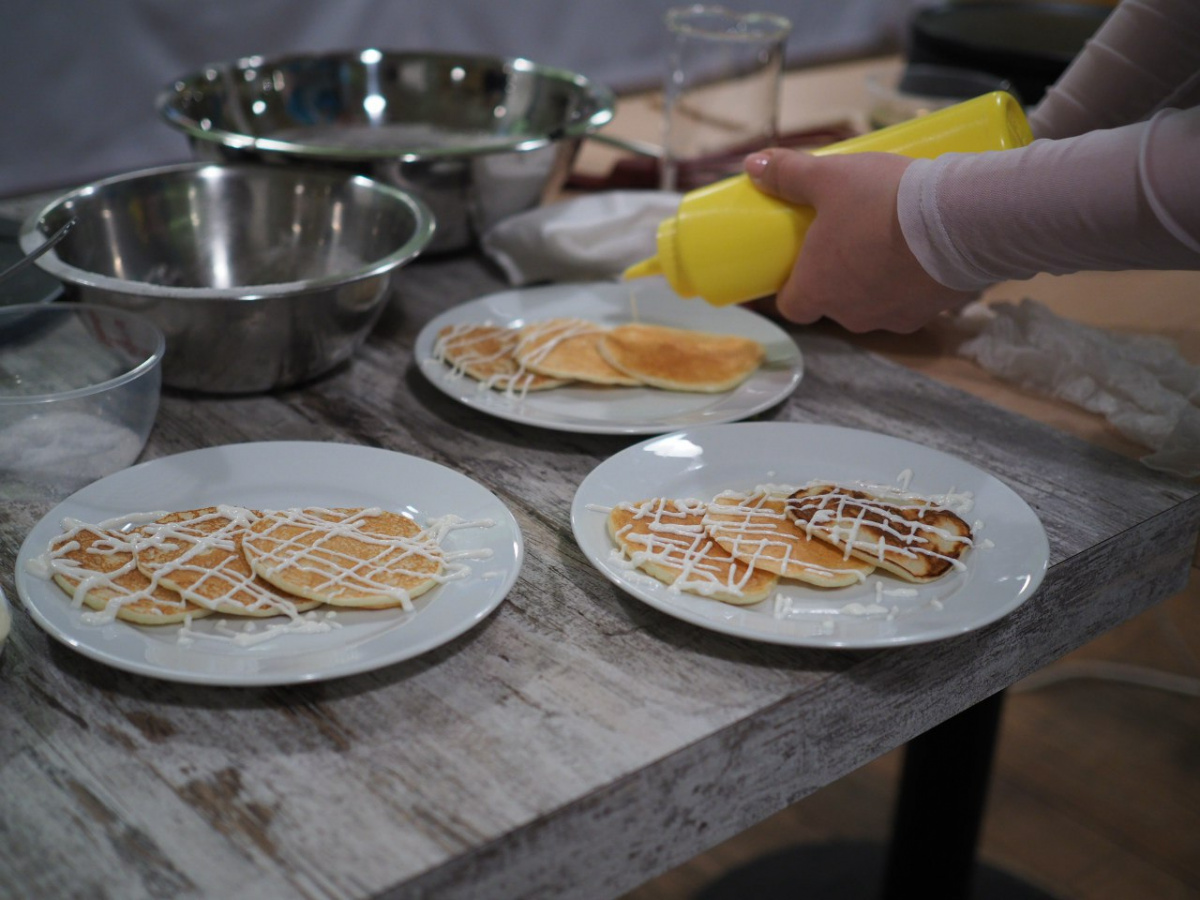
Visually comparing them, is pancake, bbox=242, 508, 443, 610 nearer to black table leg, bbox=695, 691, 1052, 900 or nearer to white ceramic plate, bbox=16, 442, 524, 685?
white ceramic plate, bbox=16, 442, 524, 685

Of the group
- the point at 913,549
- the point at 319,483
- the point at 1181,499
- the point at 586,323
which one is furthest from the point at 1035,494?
the point at 319,483

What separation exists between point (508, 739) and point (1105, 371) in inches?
29.1

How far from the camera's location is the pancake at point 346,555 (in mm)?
743

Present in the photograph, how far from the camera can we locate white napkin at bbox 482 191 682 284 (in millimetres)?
1320

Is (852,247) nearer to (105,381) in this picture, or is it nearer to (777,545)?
(777,545)

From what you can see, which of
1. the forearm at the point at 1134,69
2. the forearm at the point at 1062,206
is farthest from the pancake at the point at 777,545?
the forearm at the point at 1134,69

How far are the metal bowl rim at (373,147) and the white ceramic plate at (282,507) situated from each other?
0.47 m

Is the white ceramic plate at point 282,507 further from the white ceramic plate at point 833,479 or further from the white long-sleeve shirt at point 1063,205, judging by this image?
the white long-sleeve shirt at point 1063,205

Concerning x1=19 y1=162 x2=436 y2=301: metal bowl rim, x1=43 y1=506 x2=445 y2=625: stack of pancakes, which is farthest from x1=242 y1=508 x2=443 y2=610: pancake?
x1=19 y1=162 x2=436 y2=301: metal bowl rim

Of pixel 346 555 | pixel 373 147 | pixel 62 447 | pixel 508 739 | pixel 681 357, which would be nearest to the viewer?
pixel 508 739

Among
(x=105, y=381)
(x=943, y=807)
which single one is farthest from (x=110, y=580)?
(x=943, y=807)

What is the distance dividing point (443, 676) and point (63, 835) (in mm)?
234

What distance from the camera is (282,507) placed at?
866 mm

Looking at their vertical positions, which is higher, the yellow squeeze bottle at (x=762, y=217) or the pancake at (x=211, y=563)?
the yellow squeeze bottle at (x=762, y=217)
